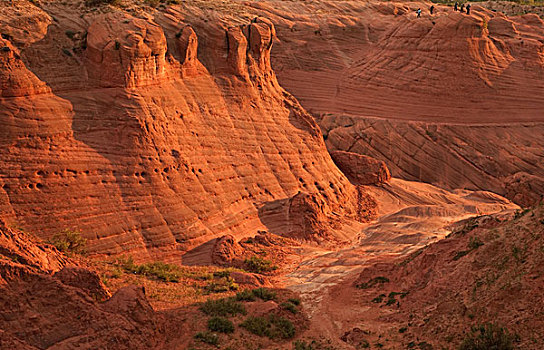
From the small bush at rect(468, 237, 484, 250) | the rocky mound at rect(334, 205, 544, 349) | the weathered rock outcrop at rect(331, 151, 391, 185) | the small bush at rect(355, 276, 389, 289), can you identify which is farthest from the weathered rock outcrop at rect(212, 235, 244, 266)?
the weathered rock outcrop at rect(331, 151, 391, 185)

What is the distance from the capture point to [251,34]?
2800 centimetres

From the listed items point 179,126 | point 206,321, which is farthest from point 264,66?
point 206,321

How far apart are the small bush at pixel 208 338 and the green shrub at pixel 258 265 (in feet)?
26.2

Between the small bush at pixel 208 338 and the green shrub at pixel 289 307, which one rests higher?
the small bush at pixel 208 338

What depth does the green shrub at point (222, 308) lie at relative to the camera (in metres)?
15.0

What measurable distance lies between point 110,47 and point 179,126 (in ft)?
13.0

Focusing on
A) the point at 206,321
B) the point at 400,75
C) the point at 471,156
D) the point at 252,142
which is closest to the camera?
the point at 206,321

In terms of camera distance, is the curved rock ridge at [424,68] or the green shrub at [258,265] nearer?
the green shrub at [258,265]

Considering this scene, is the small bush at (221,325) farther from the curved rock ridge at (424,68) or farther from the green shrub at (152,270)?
the curved rock ridge at (424,68)

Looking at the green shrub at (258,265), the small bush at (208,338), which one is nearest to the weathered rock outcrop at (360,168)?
the green shrub at (258,265)

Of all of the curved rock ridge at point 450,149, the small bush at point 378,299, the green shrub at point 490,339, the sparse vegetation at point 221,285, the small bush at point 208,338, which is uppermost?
the green shrub at point 490,339

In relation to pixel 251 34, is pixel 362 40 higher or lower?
lower

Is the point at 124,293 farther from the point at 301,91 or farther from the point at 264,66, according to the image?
the point at 301,91

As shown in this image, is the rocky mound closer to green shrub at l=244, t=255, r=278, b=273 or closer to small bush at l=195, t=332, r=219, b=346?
small bush at l=195, t=332, r=219, b=346
